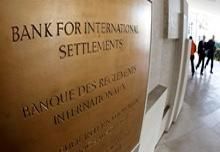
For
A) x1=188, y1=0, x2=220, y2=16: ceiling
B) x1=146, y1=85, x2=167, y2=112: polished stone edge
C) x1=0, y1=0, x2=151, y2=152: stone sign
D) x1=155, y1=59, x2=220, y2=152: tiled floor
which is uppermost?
x1=188, y1=0, x2=220, y2=16: ceiling

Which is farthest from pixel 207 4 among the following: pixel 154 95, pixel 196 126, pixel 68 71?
pixel 68 71

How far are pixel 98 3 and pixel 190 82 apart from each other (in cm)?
664

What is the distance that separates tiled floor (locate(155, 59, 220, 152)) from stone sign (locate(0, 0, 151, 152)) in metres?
2.33

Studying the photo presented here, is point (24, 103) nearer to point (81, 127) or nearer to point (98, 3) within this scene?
point (81, 127)

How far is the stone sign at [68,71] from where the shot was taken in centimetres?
59

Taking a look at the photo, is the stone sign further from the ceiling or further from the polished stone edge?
the ceiling

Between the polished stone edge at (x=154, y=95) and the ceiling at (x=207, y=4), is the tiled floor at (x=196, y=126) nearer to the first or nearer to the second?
the polished stone edge at (x=154, y=95)

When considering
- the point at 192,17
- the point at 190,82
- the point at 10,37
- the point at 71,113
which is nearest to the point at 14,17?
the point at 10,37

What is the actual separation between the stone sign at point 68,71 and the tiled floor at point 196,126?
233 cm

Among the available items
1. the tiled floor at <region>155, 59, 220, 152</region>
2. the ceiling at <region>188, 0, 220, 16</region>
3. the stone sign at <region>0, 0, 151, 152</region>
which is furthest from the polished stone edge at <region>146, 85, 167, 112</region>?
the ceiling at <region>188, 0, 220, 16</region>

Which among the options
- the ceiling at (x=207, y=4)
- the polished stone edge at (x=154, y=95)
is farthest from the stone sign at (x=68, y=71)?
the ceiling at (x=207, y=4)

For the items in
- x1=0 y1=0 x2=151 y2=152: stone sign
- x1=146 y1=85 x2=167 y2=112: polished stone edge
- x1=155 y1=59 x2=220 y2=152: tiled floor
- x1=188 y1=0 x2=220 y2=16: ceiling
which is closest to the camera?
x1=0 y1=0 x2=151 y2=152: stone sign

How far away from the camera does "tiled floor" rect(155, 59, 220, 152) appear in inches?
126

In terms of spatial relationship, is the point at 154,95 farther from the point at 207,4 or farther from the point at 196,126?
the point at 207,4
